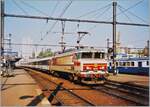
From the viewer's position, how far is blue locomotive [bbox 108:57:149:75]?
131 ft

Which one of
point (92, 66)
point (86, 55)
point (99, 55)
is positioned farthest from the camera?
point (99, 55)

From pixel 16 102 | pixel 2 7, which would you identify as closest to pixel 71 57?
pixel 2 7

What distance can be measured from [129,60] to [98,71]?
23.6 m

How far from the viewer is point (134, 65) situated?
1682 inches

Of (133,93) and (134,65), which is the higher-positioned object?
(134,65)

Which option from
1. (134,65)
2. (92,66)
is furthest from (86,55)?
(134,65)

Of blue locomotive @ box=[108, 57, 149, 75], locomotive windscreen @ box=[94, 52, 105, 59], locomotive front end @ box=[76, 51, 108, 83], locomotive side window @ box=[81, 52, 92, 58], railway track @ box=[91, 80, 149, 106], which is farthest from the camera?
blue locomotive @ box=[108, 57, 149, 75]

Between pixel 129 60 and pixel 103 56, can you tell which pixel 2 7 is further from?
pixel 129 60

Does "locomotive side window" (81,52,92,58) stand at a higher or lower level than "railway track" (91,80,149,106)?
higher

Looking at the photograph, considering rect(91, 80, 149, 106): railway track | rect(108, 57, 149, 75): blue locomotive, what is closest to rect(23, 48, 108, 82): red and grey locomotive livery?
rect(91, 80, 149, 106): railway track

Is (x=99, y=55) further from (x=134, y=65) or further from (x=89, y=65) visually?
(x=134, y=65)

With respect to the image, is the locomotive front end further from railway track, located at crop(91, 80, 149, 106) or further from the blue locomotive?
the blue locomotive

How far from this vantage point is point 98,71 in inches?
864

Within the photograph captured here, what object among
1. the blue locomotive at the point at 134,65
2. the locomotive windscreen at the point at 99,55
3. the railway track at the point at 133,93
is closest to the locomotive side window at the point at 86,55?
the locomotive windscreen at the point at 99,55
